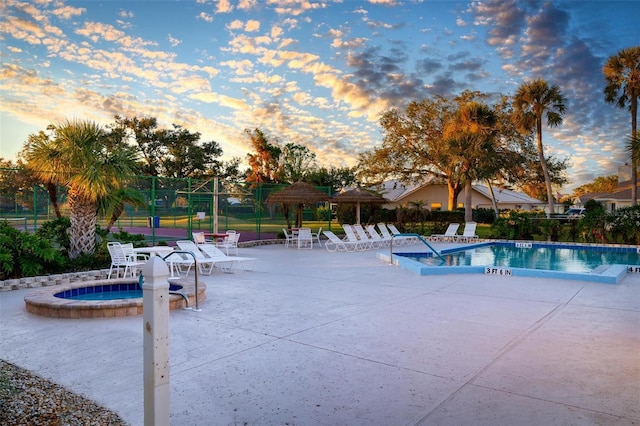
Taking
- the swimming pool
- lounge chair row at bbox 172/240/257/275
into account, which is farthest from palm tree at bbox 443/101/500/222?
lounge chair row at bbox 172/240/257/275

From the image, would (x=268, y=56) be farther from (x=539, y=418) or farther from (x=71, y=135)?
(x=539, y=418)

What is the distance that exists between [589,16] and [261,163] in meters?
31.3

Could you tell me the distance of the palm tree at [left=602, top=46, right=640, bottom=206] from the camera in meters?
25.1

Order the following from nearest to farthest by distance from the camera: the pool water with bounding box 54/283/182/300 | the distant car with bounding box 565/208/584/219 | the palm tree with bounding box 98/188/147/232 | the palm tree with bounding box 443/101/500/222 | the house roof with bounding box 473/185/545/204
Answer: the pool water with bounding box 54/283/182/300 < the palm tree with bounding box 98/188/147/232 < the distant car with bounding box 565/208/584/219 < the palm tree with bounding box 443/101/500/222 < the house roof with bounding box 473/185/545/204

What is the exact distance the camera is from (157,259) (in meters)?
2.68

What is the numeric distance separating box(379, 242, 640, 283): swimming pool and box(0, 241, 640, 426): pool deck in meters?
Answer: 2.21

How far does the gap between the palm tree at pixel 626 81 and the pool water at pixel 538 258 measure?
10651mm

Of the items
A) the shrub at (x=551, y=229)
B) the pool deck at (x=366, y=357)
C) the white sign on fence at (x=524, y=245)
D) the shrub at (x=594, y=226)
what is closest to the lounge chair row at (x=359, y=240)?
the white sign on fence at (x=524, y=245)

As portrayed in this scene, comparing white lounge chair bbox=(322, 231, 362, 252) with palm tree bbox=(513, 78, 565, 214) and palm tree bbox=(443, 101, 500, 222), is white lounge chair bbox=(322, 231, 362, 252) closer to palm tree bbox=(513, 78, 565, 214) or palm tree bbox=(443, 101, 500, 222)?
palm tree bbox=(443, 101, 500, 222)

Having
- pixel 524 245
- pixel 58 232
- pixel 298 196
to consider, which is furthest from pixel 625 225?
pixel 58 232

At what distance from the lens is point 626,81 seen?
2548cm

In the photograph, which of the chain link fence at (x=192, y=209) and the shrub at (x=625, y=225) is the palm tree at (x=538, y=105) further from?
the chain link fence at (x=192, y=209)

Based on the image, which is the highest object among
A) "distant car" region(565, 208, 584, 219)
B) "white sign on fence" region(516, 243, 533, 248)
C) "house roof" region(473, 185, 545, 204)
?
"house roof" region(473, 185, 545, 204)

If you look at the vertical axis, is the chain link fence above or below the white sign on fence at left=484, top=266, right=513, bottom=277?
above
